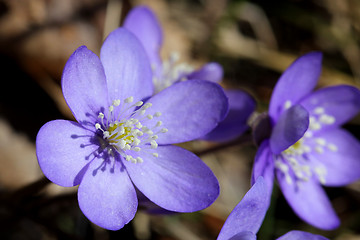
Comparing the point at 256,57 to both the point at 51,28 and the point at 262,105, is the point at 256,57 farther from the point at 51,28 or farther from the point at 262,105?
the point at 51,28

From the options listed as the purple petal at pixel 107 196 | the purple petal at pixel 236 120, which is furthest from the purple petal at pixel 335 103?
the purple petal at pixel 107 196

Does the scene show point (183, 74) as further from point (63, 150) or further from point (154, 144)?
point (63, 150)

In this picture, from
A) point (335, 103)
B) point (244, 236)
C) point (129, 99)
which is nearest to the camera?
point (244, 236)

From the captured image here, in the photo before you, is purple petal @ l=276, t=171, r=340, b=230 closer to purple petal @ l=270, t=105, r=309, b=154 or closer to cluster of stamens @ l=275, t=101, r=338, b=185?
cluster of stamens @ l=275, t=101, r=338, b=185

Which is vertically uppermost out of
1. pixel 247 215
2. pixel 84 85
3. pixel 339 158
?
pixel 84 85

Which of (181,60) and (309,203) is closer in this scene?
(309,203)

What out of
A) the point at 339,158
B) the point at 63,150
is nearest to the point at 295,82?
the point at 339,158
